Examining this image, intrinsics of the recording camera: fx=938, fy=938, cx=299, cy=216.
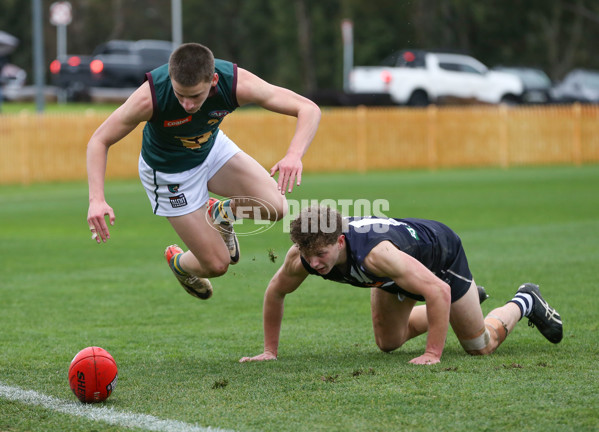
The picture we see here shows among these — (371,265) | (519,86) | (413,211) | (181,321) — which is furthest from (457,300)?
(519,86)

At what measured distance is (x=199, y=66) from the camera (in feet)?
19.4

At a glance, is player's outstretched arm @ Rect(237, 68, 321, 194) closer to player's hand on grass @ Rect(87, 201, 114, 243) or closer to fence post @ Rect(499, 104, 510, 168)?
player's hand on grass @ Rect(87, 201, 114, 243)

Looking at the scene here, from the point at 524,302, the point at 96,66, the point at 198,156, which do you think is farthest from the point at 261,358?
the point at 96,66

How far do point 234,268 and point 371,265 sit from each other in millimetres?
5509

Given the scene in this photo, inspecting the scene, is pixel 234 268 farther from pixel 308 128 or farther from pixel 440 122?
pixel 440 122

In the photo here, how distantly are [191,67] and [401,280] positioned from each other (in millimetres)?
1872

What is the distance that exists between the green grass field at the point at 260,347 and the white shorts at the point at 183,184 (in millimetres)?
886

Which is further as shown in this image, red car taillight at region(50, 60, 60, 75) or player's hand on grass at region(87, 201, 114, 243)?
red car taillight at region(50, 60, 60, 75)

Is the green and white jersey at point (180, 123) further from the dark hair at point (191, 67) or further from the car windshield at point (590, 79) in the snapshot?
the car windshield at point (590, 79)

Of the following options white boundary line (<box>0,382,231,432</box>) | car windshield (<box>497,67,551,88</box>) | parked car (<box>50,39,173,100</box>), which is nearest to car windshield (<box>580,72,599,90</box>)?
car windshield (<box>497,67,551,88</box>)

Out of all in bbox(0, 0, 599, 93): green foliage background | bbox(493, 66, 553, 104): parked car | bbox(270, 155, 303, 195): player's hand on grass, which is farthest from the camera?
bbox(0, 0, 599, 93): green foliage background

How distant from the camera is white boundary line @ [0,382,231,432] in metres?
4.73

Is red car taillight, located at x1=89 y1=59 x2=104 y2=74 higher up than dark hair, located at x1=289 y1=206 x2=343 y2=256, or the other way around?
dark hair, located at x1=289 y1=206 x2=343 y2=256

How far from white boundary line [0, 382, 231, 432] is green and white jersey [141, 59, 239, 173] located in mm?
2016
